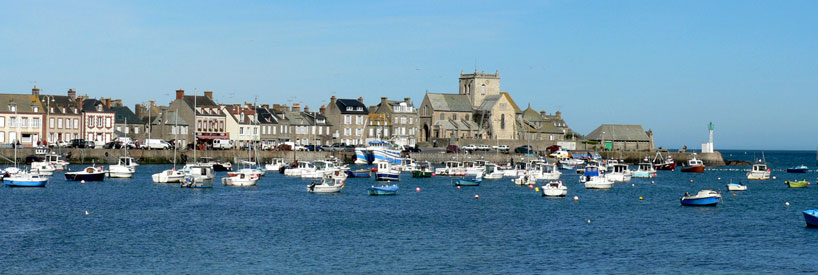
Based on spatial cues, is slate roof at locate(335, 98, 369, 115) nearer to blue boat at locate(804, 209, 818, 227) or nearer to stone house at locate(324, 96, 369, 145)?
stone house at locate(324, 96, 369, 145)

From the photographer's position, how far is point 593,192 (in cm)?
8412

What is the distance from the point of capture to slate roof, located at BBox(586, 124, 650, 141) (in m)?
167

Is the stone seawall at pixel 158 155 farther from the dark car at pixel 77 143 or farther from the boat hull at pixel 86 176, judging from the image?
the boat hull at pixel 86 176

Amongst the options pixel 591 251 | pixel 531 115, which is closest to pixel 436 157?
pixel 531 115

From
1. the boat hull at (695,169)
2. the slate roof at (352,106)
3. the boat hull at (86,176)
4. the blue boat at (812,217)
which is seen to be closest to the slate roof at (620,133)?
the boat hull at (695,169)

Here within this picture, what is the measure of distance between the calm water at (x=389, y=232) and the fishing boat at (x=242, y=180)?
9.61 feet

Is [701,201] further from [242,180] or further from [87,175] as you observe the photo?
[87,175]

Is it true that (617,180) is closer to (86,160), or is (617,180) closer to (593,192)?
(593,192)

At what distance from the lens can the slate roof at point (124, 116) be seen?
→ 14162cm

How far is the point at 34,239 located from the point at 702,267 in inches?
1187

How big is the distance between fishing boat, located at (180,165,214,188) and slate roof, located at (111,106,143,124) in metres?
54.3

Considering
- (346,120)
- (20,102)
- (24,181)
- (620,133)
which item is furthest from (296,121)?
(24,181)

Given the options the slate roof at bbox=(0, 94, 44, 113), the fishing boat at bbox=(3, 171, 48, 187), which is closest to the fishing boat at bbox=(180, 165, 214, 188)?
the fishing boat at bbox=(3, 171, 48, 187)

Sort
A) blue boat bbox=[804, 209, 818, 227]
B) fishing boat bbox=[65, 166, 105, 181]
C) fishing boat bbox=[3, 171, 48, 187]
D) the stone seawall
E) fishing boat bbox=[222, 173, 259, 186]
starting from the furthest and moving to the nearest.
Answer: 1. the stone seawall
2. fishing boat bbox=[65, 166, 105, 181]
3. fishing boat bbox=[222, 173, 259, 186]
4. fishing boat bbox=[3, 171, 48, 187]
5. blue boat bbox=[804, 209, 818, 227]
